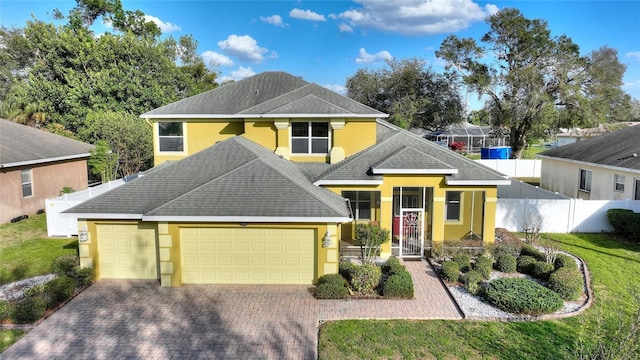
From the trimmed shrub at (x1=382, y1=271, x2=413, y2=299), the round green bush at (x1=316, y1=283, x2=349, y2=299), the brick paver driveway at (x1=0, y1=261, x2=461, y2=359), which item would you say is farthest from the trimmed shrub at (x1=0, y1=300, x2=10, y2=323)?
the trimmed shrub at (x1=382, y1=271, x2=413, y2=299)

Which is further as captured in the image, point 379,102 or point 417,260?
point 379,102

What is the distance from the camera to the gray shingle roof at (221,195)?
1117 cm

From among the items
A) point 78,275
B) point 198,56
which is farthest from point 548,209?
point 198,56

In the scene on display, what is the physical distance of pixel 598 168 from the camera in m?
20.6

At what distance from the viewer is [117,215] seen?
1143 centimetres

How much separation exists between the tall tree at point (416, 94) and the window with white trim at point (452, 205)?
29.2m

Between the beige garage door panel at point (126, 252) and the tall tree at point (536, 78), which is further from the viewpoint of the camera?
the tall tree at point (536, 78)

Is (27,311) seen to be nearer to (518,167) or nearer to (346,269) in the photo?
(346,269)

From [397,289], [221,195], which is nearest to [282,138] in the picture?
[221,195]

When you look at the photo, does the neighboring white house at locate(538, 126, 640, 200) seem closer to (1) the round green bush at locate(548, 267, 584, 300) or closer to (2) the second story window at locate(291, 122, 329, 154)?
(1) the round green bush at locate(548, 267, 584, 300)

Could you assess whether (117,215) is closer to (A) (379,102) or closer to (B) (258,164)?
(B) (258,164)

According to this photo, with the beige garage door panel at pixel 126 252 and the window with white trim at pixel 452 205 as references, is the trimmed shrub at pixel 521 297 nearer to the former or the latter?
the window with white trim at pixel 452 205

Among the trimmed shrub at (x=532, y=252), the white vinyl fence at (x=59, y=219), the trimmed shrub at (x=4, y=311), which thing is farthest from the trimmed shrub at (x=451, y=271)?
the white vinyl fence at (x=59, y=219)

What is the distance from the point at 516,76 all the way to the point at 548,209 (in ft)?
69.8
